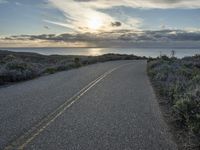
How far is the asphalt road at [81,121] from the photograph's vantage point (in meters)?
7.64

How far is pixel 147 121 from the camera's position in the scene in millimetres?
9969

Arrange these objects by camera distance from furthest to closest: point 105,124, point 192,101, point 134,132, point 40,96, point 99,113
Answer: point 40,96 < point 99,113 < point 192,101 < point 105,124 < point 134,132

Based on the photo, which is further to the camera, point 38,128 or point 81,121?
point 81,121

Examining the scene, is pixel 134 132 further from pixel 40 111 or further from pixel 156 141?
pixel 40 111

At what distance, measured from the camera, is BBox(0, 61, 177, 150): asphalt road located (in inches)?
301

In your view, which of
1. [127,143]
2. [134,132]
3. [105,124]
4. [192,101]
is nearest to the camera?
[127,143]

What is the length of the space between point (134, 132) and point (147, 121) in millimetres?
1388

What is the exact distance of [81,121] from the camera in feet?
32.1

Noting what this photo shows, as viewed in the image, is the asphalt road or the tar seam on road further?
the asphalt road

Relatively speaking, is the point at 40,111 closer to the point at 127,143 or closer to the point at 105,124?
the point at 105,124

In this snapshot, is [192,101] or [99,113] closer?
[192,101]


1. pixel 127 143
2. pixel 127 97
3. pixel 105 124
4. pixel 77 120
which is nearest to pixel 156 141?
pixel 127 143

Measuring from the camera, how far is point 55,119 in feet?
32.6

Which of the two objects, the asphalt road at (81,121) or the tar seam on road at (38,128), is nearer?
the tar seam on road at (38,128)
